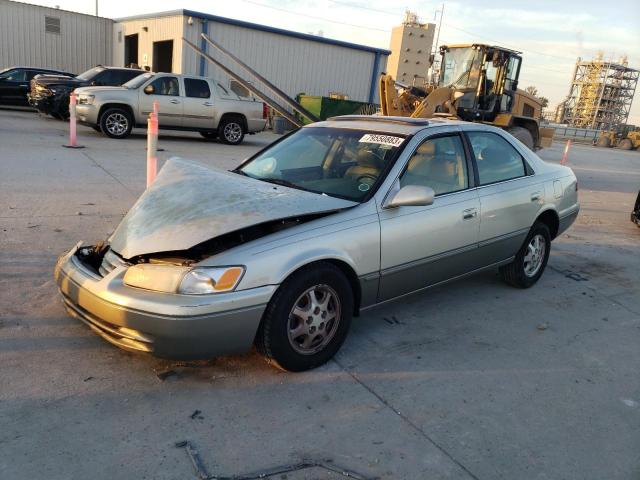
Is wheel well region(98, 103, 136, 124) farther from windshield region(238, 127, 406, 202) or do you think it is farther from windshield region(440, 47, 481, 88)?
windshield region(238, 127, 406, 202)

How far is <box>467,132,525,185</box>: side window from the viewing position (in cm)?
450

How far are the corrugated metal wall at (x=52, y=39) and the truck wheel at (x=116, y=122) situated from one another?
15.7 m

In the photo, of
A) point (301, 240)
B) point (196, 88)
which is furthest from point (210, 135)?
point (301, 240)

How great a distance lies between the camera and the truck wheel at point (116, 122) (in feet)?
42.9

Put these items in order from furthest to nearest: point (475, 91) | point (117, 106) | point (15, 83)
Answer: point (15, 83) → point (475, 91) → point (117, 106)

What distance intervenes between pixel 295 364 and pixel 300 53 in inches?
849

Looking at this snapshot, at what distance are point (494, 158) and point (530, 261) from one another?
1.15 metres

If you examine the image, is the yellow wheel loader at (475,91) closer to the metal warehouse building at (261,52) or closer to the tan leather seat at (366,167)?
the tan leather seat at (366,167)

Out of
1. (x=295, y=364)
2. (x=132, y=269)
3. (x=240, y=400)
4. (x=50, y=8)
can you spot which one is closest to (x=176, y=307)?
(x=132, y=269)

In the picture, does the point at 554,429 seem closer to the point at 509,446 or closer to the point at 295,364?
the point at 509,446

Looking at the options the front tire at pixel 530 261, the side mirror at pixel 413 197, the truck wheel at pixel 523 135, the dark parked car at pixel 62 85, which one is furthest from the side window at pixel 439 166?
the dark parked car at pixel 62 85

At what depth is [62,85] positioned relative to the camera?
15.3 meters

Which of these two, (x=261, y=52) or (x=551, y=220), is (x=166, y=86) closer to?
(x=261, y=52)

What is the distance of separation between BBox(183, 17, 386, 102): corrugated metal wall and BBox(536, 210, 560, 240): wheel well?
17614 millimetres
